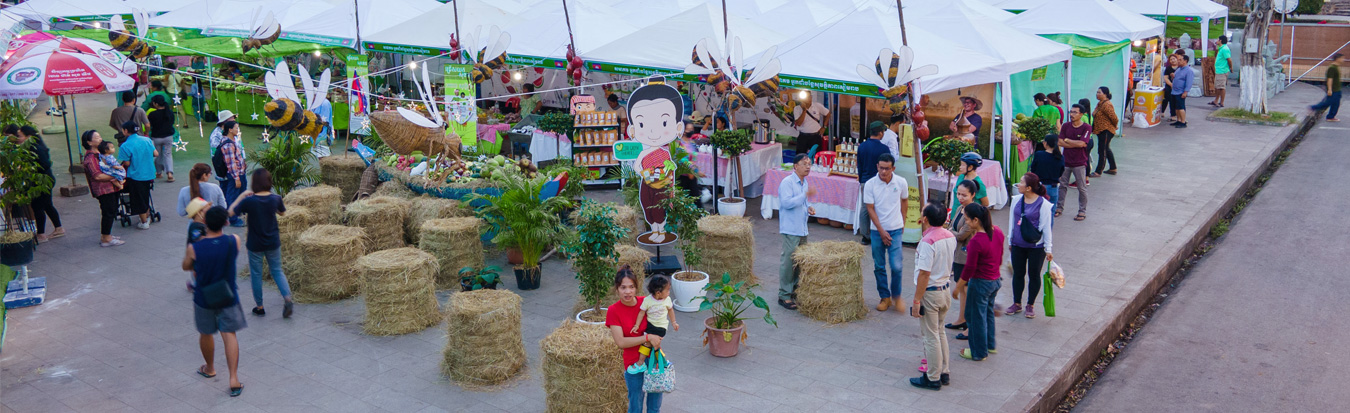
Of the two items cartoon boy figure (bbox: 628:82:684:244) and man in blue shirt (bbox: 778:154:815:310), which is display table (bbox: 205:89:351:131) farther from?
man in blue shirt (bbox: 778:154:815:310)

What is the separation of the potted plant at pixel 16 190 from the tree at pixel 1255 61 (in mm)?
20546

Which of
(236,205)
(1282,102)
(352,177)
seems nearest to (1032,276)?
(236,205)

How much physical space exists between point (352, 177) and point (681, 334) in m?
6.86

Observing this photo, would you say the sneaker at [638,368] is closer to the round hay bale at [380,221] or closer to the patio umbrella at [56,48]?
the round hay bale at [380,221]

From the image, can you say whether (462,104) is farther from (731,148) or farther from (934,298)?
(934,298)

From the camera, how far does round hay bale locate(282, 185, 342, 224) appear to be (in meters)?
10.5

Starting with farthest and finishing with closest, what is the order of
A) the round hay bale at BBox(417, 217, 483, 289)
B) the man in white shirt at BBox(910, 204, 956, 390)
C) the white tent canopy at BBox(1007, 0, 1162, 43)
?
the white tent canopy at BBox(1007, 0, 1162, 43) → the round hay bale at BBox(417, 217, 483, 289) → the man in white shirt at BBox(910, 204, 956, 390)

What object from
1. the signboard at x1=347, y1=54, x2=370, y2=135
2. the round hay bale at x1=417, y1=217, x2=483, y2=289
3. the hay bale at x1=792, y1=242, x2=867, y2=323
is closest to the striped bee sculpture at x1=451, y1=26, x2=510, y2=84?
the signboard at x1=347, y1=54, x2=370, y2=135

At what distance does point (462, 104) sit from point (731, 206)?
15.4 ft

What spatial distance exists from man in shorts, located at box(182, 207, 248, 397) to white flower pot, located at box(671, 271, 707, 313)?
3536mm

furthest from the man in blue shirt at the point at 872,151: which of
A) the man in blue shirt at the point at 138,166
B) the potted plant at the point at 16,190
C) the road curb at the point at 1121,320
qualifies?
the potted plant at the point at 16,190

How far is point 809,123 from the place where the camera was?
13.3m

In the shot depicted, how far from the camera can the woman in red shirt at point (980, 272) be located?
6.75 metres

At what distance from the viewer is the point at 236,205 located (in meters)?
8.16
